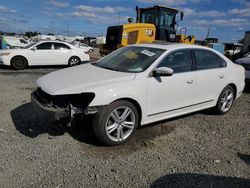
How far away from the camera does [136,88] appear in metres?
3.69

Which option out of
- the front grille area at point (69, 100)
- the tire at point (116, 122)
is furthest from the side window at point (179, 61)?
the front grille area at point (69, 100)

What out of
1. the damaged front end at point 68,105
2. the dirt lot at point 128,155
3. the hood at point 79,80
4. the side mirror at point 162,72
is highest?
the side mirror at point 162,72

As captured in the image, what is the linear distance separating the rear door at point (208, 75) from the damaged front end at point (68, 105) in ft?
7.44

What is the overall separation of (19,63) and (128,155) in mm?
9444

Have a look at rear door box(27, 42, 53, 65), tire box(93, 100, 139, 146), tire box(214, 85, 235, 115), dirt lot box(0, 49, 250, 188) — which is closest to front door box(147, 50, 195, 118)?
tire box(93, 100, 139, 146)

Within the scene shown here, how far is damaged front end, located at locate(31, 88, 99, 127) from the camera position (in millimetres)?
3359

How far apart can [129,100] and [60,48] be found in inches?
372

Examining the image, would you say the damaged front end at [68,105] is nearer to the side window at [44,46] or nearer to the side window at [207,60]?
the side window at [207,60]

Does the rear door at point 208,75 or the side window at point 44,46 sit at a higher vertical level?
the side window at point 44,46

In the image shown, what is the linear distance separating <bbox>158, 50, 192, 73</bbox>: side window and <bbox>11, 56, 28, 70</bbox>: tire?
A: 29.4ft

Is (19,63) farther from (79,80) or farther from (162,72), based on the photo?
(162,72)

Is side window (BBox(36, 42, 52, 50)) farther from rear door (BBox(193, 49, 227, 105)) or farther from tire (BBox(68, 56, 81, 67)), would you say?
rear door (BBox(193, 49, 227, 105))

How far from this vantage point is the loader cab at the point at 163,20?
11.1 m

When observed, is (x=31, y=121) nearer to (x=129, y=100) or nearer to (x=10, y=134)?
(x=10, y=134)
